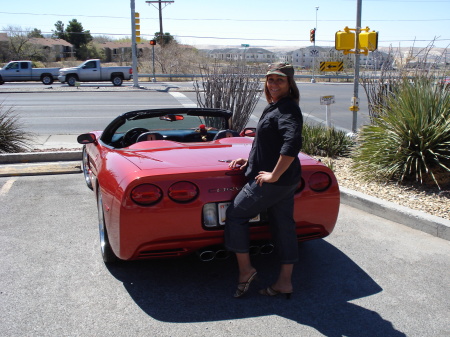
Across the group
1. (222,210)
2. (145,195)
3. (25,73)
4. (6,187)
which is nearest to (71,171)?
(6,187)

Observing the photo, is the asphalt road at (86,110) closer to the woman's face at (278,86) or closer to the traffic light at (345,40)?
the traffic light at (345,40)

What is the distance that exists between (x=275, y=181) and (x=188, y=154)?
1.09m

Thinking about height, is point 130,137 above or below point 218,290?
above

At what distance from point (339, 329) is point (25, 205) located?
426cm

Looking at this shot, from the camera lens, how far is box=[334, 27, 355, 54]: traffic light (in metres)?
9.61

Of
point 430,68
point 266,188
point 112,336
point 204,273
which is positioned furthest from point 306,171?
point 430,68

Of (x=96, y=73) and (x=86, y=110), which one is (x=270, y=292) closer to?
(x=86, y=110)

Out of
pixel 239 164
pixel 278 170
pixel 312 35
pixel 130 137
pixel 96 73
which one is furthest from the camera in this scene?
pixel 312 35

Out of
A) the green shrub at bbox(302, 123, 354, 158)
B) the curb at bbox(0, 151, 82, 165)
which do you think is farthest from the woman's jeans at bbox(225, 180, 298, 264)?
the curb at bbox(0, 151, 82, 165)

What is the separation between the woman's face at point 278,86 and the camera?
338cm

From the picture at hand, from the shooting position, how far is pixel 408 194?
602cm

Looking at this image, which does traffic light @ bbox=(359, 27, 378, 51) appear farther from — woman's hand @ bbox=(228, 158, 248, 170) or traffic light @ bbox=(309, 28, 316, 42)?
traffic light @ bbox=(309, 28, 316, 42)

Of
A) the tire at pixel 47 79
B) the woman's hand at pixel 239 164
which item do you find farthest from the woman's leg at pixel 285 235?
the tire at pixel 47 79

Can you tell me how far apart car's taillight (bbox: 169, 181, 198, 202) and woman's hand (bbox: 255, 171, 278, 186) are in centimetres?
49
